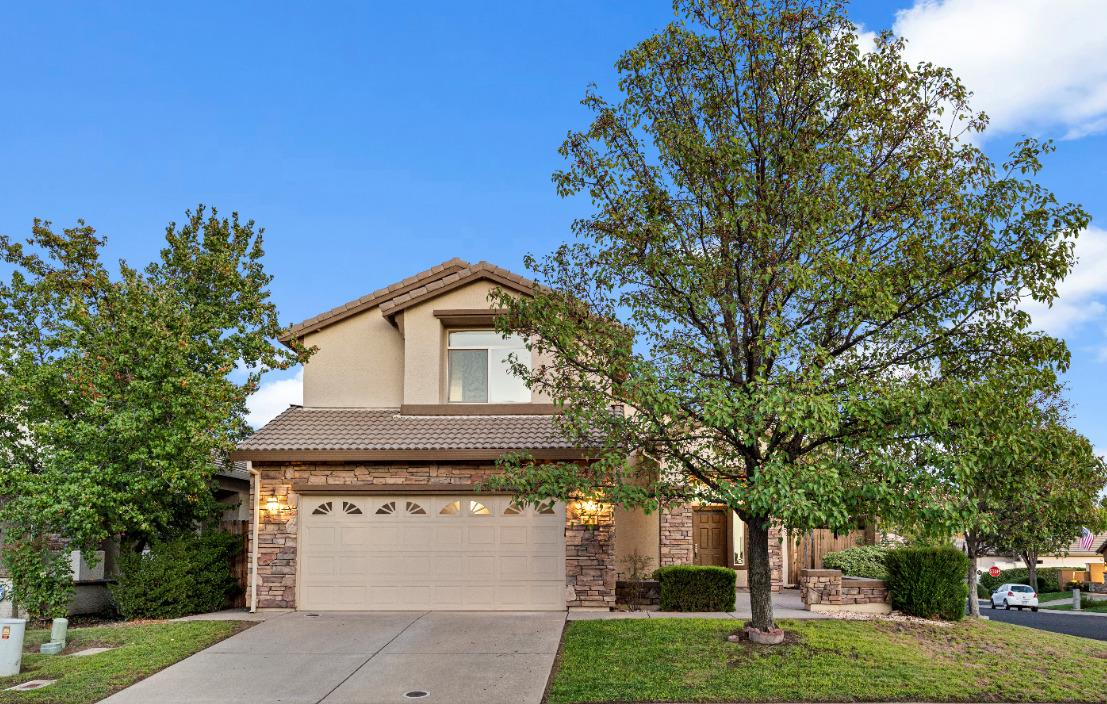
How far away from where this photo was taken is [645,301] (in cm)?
1117

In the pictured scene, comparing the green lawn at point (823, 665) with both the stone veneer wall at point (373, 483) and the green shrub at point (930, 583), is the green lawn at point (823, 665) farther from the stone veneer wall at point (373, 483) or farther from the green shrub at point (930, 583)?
the stone veneer wall at point (373, 483)

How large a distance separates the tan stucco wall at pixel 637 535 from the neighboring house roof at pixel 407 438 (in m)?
3.85

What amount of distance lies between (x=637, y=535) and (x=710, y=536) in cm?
217

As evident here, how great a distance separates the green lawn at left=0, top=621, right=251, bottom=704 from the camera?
31.0ft

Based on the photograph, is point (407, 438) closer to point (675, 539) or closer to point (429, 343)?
point (429, 343)

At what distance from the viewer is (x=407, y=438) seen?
14.6m

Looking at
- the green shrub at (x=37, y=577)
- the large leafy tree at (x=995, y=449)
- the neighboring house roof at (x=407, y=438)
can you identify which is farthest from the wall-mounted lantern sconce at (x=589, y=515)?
the green shrub at (x=37, y=577)

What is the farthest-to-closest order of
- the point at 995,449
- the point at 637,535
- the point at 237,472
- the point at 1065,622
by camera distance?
the point at 1065,622
the point at 237,472
the point at 637,535
the point at 995,449

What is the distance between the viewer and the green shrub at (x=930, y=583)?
13.5 m

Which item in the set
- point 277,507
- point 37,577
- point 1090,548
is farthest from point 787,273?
point 1090,548

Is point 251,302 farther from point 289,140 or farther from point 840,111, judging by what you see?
point 840,111

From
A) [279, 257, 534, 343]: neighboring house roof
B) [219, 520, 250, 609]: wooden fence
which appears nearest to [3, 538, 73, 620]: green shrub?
[219, 520, 250, 609]: wooden fence

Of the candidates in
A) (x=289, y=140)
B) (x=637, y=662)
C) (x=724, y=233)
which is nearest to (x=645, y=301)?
(x=724, y=233)

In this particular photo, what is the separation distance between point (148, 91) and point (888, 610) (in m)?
17.9
